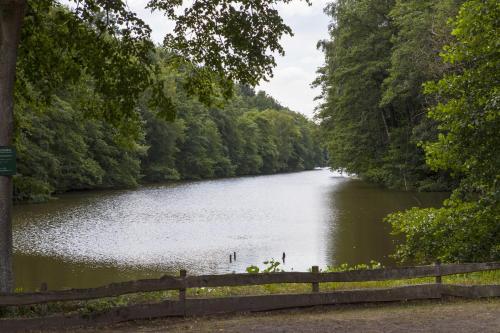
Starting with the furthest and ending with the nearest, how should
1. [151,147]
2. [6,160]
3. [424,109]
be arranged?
[151,147]
[424,109]
[6,160]

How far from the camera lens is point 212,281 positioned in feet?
29.3

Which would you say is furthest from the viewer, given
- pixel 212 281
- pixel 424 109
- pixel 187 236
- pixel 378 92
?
pixel 378 92

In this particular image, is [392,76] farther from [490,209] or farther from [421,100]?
[490,209]

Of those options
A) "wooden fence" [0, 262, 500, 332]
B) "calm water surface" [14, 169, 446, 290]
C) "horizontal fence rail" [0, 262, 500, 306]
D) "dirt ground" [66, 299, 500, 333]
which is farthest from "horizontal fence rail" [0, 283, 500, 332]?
"calm water surface" [14, 169, 446, 290]

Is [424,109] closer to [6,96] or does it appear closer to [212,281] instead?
[212,281]

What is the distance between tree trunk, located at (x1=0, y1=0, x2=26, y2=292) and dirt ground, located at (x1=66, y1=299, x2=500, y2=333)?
5.67 feet

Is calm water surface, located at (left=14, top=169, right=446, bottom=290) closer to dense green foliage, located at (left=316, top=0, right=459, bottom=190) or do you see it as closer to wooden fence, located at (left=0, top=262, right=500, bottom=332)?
dense green foliage, located at (left=316, top=0, right=459, bottom=190)

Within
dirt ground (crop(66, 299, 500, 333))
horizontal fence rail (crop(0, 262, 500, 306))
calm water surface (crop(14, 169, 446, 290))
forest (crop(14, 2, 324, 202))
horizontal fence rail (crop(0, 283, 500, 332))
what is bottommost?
dirt ground (crop(66, 299, 500, 333))

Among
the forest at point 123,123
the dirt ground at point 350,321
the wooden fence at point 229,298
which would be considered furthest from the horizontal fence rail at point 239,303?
the forest at point 123,123

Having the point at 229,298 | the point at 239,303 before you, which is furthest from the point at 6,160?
the point at 239,303

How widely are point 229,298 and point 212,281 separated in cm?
44

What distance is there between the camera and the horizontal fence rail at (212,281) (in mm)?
8086

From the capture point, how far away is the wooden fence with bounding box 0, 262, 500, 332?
26.5 feet

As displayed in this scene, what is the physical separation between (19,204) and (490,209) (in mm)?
36227
